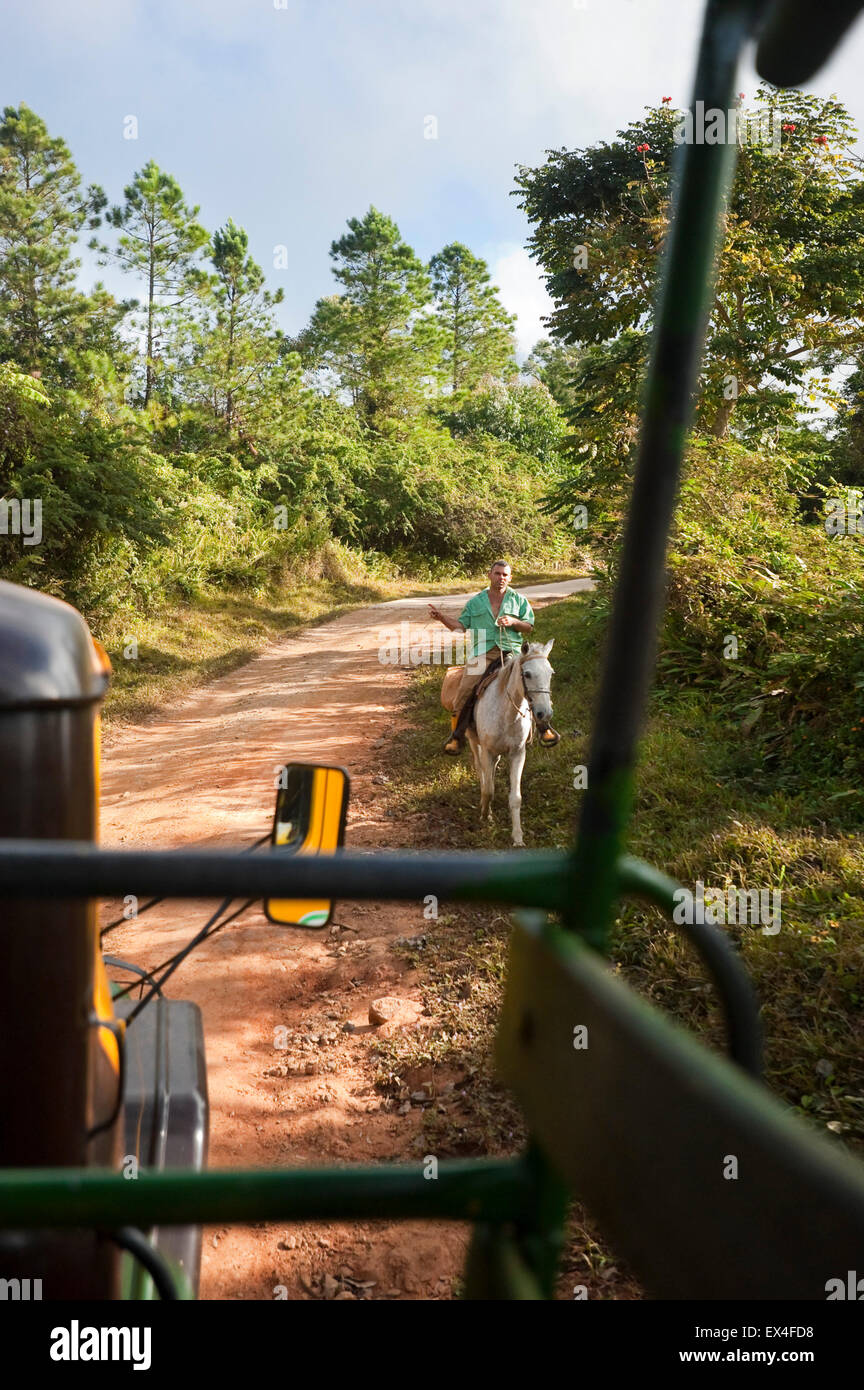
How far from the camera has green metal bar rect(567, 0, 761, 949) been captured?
634 millimetres

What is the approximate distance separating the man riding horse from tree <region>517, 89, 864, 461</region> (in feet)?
13.3

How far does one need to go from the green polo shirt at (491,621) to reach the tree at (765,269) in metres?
4.06

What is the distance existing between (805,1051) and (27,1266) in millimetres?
3026

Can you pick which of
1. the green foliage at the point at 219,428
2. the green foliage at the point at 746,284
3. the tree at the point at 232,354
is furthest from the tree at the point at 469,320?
the green foliage at the point at 746,284

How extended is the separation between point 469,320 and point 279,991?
4292 centimetres

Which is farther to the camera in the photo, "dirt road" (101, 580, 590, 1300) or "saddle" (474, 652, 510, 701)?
"saddle" (474, 652, 510, 701)

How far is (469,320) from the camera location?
4303 cm

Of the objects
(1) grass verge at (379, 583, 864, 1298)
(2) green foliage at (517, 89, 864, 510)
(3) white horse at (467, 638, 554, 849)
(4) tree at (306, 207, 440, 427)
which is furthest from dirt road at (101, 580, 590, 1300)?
(4) tree at (306, 207, 440, 427)

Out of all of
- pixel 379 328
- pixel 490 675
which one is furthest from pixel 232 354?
pixel 490 675

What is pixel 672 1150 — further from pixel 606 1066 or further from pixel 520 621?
pixel 520 621

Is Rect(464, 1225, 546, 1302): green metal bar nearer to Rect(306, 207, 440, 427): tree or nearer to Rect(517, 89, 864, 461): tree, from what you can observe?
Rect(517, 89, 864, 461): tree

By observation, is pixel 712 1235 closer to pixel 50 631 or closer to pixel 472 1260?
pixel 472 1260
